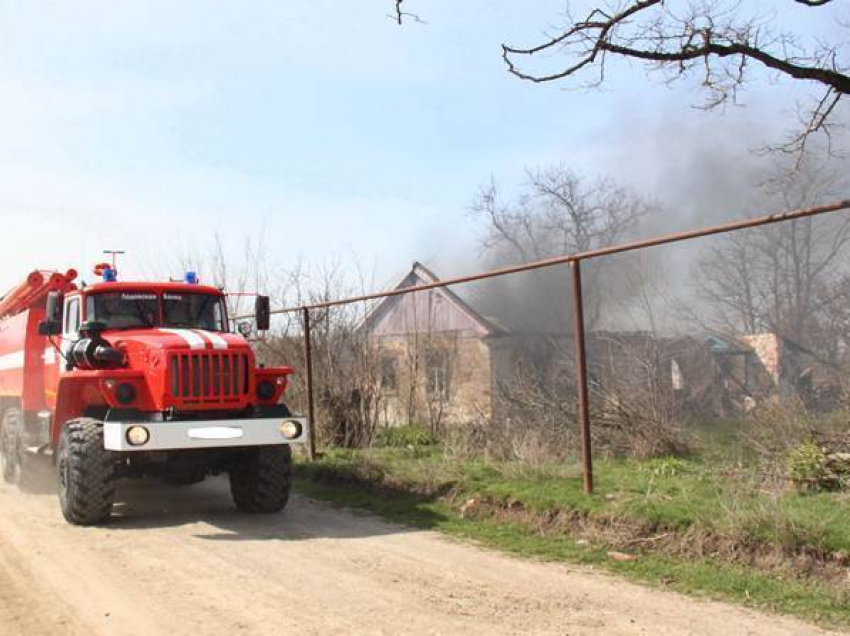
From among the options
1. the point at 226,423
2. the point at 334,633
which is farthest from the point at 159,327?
the point at 334,633

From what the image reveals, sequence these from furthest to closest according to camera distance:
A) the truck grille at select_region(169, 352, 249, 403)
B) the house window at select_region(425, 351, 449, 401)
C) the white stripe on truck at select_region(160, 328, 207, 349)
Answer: the house window at select_region(425, 351, 449, 401)
the white stripe on truck at select_region(160, 328, 207, 349)
the truck grille at select_region(169, 352, 249, 403)

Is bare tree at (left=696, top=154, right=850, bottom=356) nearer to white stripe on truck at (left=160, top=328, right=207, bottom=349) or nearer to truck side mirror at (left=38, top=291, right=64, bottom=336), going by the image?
white stripe on truck at (left=160, top=328, right=207, bottom=349)

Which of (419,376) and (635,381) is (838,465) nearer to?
(635,381)

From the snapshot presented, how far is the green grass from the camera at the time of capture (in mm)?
5324

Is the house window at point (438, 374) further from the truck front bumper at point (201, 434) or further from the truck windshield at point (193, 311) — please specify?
the truck front bumper at point (201, 434)

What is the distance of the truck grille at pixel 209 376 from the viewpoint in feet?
25.9

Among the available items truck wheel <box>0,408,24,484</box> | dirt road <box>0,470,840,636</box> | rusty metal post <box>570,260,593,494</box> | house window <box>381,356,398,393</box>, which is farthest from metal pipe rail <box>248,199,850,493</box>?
truck wheel <box>0,408,24,484</box>

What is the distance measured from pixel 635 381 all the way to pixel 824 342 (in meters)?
2.78

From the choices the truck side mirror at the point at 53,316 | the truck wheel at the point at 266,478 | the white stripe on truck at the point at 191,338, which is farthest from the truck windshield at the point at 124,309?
the truck wheel at the point at 266,478

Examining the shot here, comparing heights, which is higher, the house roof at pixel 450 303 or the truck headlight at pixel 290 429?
the house roof at pixel 450 303

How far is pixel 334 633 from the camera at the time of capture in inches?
182

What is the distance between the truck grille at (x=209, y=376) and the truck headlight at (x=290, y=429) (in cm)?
52

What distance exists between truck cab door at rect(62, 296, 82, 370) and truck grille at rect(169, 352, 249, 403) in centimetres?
174

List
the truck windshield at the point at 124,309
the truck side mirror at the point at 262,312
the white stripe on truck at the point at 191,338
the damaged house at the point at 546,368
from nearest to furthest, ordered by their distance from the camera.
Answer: the damaged house at the point at 546,368 < the white stripe on truck at the point at 191,338 < the truck windshield at the point at 124,309 < the truck side mirror at the point at 262,312
